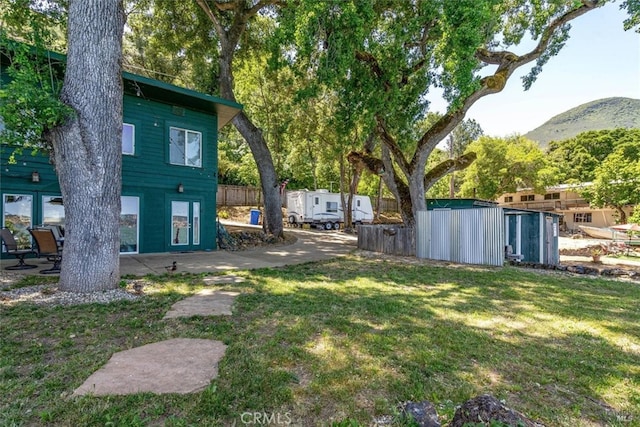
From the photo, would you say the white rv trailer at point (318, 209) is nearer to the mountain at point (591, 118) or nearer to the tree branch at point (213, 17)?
the tree branch at point (213, 17)

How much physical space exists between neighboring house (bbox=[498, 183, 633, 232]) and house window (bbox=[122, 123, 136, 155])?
98.8 ft

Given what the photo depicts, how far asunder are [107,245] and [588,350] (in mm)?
6328

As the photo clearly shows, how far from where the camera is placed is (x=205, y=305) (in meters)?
4.51

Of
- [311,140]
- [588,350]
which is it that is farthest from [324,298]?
[311,140]

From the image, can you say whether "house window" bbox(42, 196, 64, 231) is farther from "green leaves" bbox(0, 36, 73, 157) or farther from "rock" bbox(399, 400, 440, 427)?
"rock" bbox(399, 400, 440, 427)

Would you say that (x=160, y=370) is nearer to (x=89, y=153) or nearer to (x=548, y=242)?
(x=89, y=153)

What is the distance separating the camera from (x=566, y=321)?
417cm

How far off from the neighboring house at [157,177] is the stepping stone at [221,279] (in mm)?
4949

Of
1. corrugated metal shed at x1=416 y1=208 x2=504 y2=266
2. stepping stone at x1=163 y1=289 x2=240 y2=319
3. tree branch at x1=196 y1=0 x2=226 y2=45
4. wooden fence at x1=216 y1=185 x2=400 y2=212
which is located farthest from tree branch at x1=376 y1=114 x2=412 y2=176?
wooden fence at x1=216 y1=185 x2=400 y2=212

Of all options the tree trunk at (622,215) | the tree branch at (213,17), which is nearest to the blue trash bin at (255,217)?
the tree branch at (213,17)

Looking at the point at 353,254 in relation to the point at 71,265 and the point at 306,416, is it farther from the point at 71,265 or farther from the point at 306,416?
the point at 306,416

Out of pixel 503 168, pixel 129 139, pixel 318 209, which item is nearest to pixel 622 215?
pixel 503 168

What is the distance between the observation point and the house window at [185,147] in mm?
10875

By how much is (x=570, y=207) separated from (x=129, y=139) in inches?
1366
